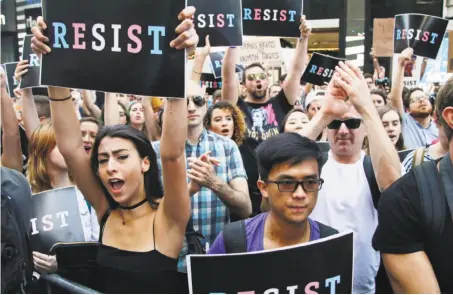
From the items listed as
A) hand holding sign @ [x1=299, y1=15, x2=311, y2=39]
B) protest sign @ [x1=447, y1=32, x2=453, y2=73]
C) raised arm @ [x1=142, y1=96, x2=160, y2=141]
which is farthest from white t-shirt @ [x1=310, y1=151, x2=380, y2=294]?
protest sign @ [x1=447, y1=32, x2=453, y2=73]

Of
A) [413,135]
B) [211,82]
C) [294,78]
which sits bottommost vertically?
[413,135]

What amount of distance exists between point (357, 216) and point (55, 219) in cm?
141

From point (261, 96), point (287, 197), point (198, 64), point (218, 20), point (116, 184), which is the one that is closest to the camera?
point (287, 197)

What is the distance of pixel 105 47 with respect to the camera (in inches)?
95.2

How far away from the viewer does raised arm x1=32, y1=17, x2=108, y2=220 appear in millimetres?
2445

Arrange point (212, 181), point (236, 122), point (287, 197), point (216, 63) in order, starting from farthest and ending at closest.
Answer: point (216, 63)
point (236, 122)
point (212, 181)
point (287, 197)

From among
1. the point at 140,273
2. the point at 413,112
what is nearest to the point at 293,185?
the point at 140,273

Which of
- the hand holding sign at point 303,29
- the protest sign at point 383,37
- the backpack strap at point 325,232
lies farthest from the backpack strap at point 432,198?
the protest sign at point 383,37

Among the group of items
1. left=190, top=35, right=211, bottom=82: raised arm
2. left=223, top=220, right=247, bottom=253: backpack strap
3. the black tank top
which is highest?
left=190, top=35, right=211, bottom=82: raised arm

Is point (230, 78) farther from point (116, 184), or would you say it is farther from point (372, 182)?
point (116, 184)

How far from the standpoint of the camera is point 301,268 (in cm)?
186

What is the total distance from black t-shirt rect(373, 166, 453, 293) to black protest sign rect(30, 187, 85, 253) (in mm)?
1573

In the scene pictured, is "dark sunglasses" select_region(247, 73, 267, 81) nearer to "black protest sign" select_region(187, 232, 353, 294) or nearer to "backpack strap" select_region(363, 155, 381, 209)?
"backpack strap" select_region(363, 155, 381, 209)

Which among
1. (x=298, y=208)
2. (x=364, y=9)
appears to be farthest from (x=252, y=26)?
(x=364, y=9)
